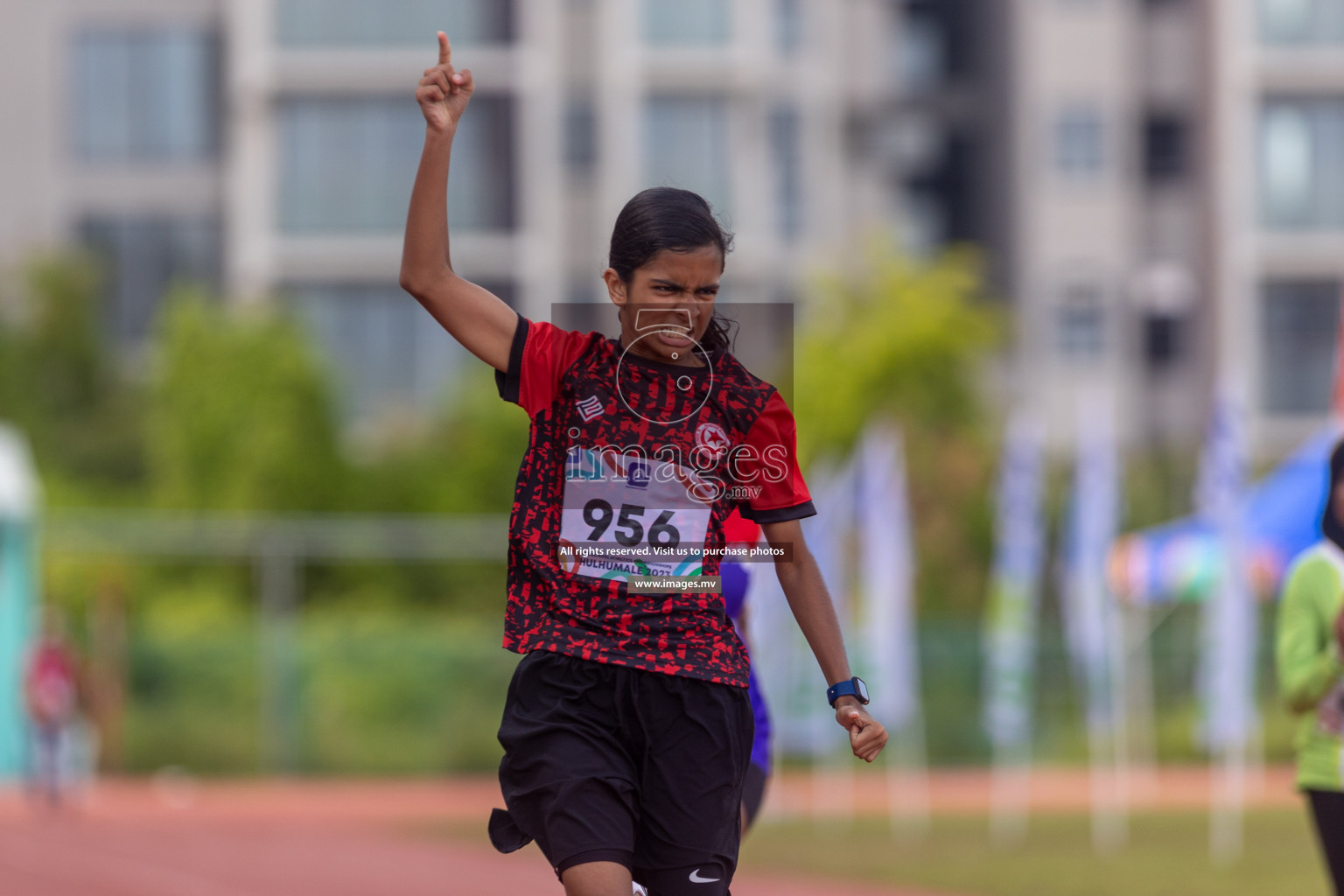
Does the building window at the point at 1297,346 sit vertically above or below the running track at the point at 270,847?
above

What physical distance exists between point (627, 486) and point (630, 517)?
0.06 meters

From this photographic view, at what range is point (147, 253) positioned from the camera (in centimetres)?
4034

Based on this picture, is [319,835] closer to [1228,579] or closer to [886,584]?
[886,584]

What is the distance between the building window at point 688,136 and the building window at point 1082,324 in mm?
7944

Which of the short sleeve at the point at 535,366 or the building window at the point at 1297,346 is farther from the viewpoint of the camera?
the building window at the point at 1297,346

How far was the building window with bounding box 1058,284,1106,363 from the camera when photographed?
132 feet

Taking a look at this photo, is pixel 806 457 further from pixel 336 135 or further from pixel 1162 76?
pixel 1162 76

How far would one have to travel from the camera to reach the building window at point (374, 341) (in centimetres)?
3631

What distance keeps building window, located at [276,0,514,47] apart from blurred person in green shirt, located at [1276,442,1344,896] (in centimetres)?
3141

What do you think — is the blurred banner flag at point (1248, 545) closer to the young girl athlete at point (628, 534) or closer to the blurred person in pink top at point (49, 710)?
the blurred person in pink top at point (49, 710)

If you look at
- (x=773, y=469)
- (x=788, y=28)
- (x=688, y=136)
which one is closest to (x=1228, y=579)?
(x=773, y=469)

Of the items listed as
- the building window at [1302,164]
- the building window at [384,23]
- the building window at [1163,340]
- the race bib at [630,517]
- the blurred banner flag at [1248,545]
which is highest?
the building window at [384,23]

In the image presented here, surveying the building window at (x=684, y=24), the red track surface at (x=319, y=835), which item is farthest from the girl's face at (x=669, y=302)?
the building window at (x=684, y=24)

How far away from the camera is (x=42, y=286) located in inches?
1513
